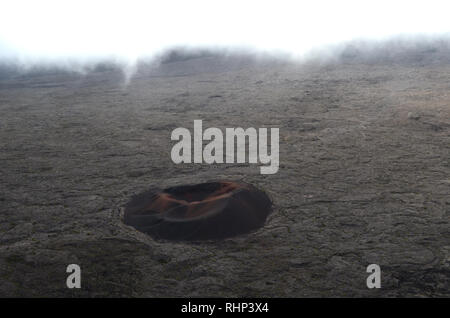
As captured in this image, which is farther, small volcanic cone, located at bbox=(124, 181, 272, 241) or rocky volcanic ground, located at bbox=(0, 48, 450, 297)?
small volcanic cone, located at bbox=(124, 181, 272, 241)

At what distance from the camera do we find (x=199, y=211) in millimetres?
2980

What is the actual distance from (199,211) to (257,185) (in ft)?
2.21

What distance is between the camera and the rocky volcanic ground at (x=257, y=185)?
235 cm

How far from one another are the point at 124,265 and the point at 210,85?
6.10m

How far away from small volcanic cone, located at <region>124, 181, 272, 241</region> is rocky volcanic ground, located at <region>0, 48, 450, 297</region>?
3.4 inches

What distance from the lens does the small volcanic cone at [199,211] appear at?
280cm

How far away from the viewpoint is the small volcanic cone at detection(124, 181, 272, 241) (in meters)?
2.80

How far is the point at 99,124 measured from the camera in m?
5.71

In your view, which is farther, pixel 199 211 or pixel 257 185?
pixel 257 185

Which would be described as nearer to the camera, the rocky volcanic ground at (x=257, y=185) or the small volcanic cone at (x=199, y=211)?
the rocky volcanic ground at (x=257, y=185)

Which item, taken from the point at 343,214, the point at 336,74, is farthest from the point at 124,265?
the point at 336,74

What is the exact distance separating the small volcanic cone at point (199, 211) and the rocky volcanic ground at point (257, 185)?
0.09 meters

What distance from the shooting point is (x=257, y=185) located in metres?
3.51

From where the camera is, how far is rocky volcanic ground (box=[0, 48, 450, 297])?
2346 millimetres
